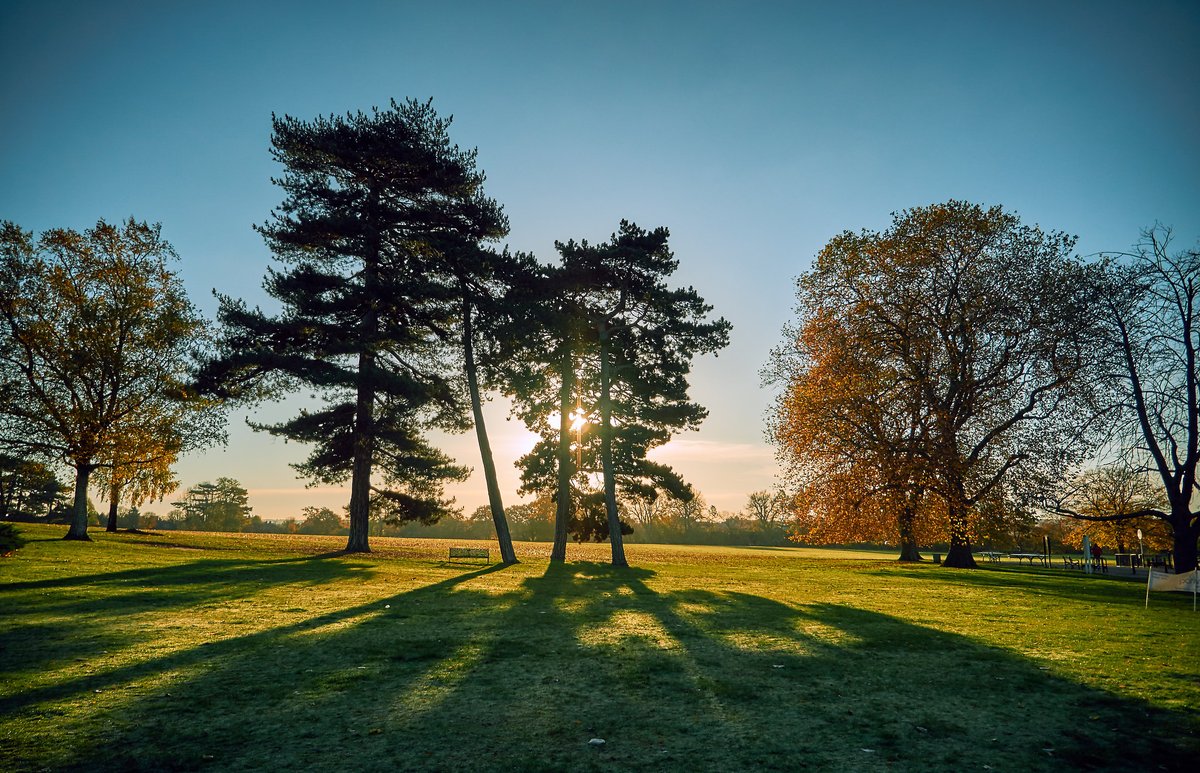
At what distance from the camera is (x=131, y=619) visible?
10.0m

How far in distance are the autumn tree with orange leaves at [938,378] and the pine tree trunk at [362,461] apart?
1854cm

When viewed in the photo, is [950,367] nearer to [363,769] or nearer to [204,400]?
[363,769]

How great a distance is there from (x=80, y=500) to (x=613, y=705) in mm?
30229

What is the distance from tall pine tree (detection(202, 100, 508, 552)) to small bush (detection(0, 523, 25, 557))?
8.64m

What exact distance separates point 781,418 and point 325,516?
88199 mm

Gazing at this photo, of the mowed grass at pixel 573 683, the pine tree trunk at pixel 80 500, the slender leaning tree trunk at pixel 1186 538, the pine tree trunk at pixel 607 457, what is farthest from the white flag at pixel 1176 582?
the pine tree trunk at pixel 80 500

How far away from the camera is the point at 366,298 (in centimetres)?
2636

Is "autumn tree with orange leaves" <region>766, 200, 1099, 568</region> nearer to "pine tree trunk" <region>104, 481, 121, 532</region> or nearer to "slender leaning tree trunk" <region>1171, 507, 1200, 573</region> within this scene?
"slender leaning tree trunk" <region>1171, 507, 1200, 573</region>

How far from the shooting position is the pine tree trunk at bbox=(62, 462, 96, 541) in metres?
26.2

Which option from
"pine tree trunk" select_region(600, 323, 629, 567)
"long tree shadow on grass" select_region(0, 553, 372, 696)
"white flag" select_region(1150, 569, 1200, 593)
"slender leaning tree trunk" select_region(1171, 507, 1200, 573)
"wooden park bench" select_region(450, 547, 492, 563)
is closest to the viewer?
"long tree shadow on grass" select_region(0, 553, 372, 696)

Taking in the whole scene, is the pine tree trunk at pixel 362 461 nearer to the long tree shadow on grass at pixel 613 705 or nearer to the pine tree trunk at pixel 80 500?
the pine tree trunk at pixel 80 500

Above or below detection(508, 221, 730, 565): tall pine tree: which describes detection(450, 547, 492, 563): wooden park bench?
below

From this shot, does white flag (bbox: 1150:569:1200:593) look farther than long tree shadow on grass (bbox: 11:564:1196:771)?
Yes

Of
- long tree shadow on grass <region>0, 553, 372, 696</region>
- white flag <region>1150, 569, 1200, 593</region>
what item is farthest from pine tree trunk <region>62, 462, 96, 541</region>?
white flag <region>1150, 569, 1200, 593</region>
